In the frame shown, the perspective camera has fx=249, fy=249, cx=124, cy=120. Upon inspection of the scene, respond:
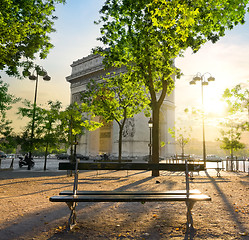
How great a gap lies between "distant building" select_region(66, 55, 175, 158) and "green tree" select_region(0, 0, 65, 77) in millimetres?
23554

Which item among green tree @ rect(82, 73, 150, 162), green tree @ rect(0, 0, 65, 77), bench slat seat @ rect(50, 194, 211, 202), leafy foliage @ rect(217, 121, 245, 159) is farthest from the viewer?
leafy foliage @ rect(217, 121, 245, 159)

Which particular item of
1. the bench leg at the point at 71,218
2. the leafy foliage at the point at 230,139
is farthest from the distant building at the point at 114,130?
the bench leg at the point at 71,218

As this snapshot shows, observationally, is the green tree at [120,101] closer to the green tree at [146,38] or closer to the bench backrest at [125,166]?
the green tree at [146,38]

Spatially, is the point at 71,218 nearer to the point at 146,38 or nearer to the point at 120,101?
the point at 146,38

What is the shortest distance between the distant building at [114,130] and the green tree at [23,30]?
927 inches

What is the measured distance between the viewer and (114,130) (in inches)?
1561

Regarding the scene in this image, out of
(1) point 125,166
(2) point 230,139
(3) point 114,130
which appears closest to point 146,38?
(1) point 125,166

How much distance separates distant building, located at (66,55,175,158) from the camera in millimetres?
37156

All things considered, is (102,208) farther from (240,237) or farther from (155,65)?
(155,65)

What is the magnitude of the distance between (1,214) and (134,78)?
11704 mm

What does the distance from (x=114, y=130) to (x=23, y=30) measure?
2857cm

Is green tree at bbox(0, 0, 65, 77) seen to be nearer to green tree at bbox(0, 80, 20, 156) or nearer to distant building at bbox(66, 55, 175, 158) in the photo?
green tree at bbox(0, 80, 20, 156)

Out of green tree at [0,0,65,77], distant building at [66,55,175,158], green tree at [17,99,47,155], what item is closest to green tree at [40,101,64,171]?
green tree at [17,99,47,155]

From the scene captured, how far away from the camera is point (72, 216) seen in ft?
15.3
